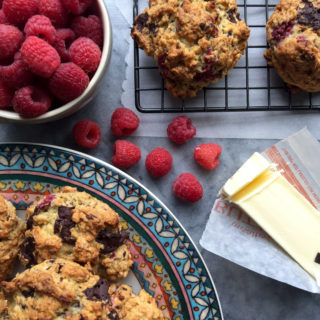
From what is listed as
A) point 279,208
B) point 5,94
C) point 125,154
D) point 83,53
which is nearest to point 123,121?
point 125,154

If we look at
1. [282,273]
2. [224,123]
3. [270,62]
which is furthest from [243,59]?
[282,273]

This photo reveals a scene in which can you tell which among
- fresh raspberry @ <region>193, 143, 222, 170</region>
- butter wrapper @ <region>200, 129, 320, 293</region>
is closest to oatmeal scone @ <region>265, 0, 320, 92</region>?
butter wrapper @ <region>200, 129, 320, 293</region>

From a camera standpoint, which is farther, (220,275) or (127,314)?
(220,275)

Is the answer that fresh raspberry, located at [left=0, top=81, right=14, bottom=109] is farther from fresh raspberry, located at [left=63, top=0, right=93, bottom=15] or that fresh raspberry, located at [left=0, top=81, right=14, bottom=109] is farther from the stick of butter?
the stick of butter

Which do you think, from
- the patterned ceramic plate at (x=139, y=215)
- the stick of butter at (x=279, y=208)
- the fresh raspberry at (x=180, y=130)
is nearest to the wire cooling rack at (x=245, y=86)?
the fresh raspberry at (x=180, y=130)

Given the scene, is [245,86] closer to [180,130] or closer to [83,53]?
[180,130]

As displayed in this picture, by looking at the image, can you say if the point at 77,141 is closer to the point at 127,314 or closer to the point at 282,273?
the point at 127,314

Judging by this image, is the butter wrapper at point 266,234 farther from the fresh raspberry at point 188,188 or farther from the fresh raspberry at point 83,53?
the fresh raspberry at point 83,53
